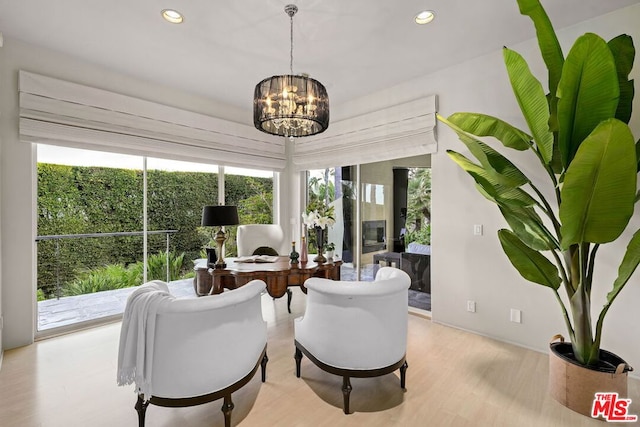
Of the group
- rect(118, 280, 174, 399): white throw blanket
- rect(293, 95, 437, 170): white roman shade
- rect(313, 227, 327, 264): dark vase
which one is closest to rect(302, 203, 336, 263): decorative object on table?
rect(313, 227, 327, 264): dark vase

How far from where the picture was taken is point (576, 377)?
1.93m

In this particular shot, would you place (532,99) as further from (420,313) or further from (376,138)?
(420,313)

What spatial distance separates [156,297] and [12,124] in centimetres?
274

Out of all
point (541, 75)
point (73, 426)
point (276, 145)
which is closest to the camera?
point (73, 426)

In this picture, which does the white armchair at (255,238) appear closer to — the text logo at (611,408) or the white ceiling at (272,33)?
the white ceiling at (272,33)

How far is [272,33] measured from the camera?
2.62 metres

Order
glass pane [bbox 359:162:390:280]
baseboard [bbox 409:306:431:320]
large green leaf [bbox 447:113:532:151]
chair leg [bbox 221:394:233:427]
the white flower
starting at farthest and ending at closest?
glass pane [bbox 359:162:390:280], baseboard [bbox 409:306:431:320], the white flower, large green leaf [bbox 447:113:532:151], chair leg [bbox 221:394:233:427]

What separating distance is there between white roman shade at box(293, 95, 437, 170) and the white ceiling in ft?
1.52

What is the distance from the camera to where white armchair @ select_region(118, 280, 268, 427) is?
1.51 m

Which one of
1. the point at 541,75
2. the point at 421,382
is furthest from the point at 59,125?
the point at 541,75

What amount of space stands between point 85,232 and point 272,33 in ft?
9.69

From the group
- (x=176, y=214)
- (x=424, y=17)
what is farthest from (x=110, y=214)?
(x=424, y=17)

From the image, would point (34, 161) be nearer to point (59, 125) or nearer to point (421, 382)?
point (59, 125)

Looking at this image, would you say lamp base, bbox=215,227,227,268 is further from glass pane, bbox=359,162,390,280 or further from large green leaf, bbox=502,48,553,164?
large green leaf, bbox=502,48,553,164
